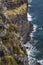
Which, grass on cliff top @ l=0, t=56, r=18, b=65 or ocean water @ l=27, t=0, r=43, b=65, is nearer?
grass on cliff top @ l=0, t=56, r=18, b=65

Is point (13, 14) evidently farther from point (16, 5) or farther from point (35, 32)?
point (35, 32)

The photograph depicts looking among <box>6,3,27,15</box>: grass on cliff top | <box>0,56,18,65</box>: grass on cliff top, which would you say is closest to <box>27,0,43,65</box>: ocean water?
<box>6,3,27,15</box>: grass on cliff top

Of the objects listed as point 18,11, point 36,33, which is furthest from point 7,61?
point 36,33

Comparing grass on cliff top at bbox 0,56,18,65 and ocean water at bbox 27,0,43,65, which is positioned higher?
grass on cliff top at bbox 0,56,18,65

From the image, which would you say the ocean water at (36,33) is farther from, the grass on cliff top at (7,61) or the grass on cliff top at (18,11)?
the grass on cliff top at (7,61)

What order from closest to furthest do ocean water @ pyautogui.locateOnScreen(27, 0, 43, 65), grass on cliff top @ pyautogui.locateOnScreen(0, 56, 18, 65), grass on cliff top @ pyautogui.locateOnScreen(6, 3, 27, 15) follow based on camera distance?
grass on cliff top @ pyautogui.locateOnScreen(0, 56, 18, 65) < ocean water @ pyautogui.locateOnScreen(27, 0, 43, 65) < grass on cliff top @ pyautogui.locateOnScreen(6, 3, 27, 15)

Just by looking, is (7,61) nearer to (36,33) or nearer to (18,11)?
(18,11)

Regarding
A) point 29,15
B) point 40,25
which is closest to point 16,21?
point 40,25

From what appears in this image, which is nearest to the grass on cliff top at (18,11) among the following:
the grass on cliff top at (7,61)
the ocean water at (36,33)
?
the ocean water at (36,33)

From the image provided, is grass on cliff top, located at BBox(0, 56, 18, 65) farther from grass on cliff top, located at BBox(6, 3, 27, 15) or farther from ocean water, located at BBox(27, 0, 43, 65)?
grass on cliff top, located at BBox(6, 3, 27, 15)
